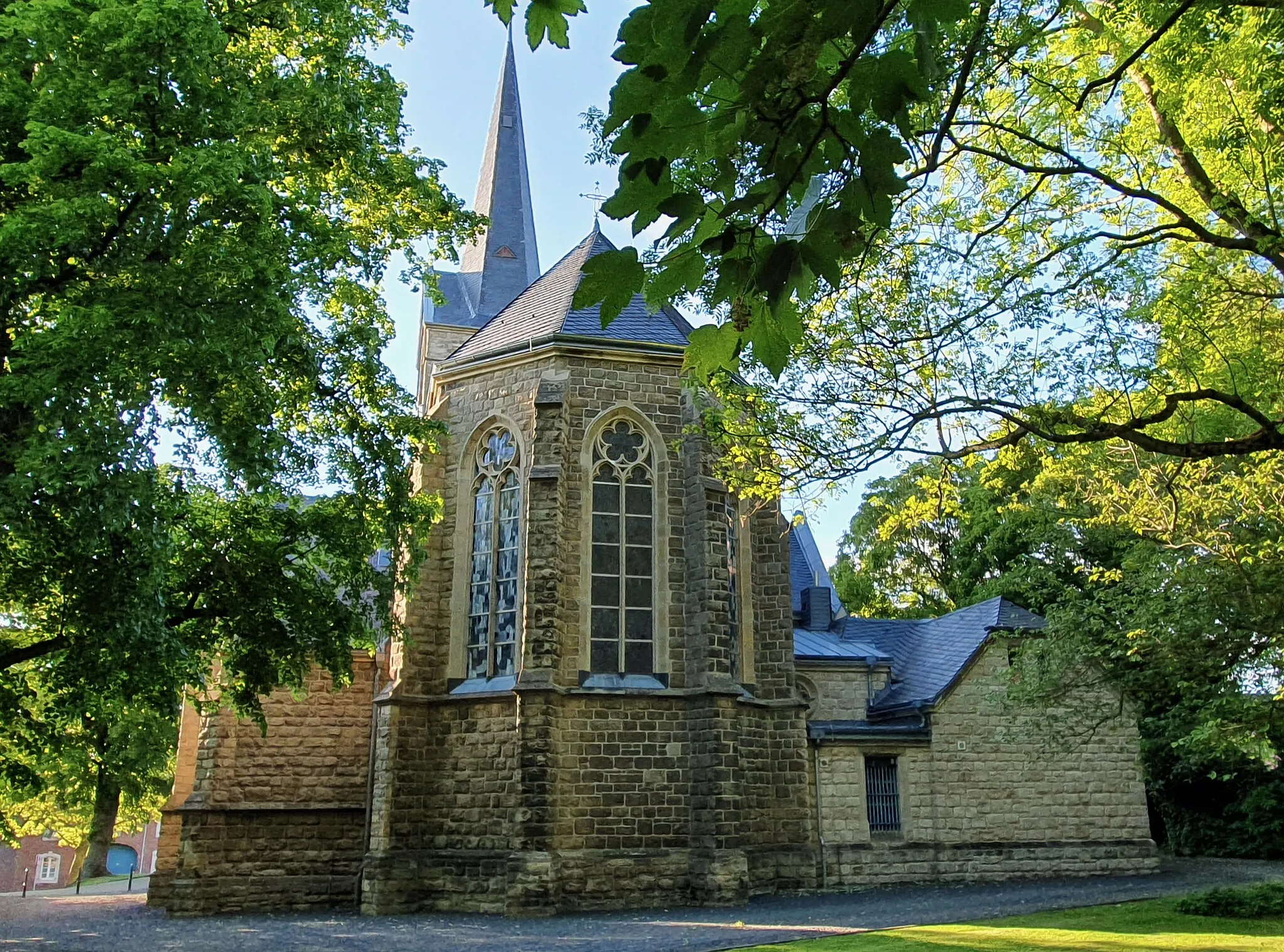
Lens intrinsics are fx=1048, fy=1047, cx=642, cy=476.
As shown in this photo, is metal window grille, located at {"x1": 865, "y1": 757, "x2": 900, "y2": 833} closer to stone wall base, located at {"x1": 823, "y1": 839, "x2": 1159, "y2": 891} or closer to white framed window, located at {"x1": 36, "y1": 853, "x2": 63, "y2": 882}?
stone wall base, located at {"x1": 823, "y1": 839, "x2": 1159, "y2": 891}

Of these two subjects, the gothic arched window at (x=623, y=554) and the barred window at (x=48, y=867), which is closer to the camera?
the gothic arched window at (x=623, y=554)

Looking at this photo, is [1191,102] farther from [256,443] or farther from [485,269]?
[485,269]

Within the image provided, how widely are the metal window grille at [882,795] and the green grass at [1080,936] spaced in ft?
17.1

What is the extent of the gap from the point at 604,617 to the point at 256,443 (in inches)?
287

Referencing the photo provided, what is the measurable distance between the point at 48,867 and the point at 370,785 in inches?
1775

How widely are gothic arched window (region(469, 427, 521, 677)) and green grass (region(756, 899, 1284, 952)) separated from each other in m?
6.94

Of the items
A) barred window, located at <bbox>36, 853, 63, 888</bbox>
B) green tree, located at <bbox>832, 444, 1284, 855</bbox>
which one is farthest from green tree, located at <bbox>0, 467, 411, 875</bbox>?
barred window, located at <bbox>36, 853, 63, 888</bbox>

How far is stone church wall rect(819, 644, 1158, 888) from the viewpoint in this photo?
1847 cm

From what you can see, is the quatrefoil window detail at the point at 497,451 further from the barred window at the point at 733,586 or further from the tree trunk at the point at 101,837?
the tree trunk at the point at 101,837

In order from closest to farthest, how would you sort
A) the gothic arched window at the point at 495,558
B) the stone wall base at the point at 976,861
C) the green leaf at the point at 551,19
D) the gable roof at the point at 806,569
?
the green leaf at the point at 551,19
the gothic arched window at the point at 495,558
the stone wall base at the point at 976,861
the gable roof at the point at 806,569

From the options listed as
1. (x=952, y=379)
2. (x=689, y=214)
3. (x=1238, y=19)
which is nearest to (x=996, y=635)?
(x=952, y=379)

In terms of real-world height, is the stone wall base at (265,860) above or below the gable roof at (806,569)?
below

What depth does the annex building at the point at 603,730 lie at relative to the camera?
15266 millimetres

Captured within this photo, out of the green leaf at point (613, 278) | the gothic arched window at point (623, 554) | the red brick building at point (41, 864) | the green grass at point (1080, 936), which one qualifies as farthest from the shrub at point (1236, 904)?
the red brick building at point (41, 864)
